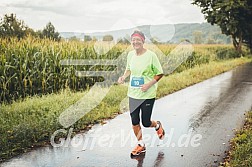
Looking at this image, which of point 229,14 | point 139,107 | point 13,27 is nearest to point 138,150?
point 139,107

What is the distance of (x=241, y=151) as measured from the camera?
469 centimetres

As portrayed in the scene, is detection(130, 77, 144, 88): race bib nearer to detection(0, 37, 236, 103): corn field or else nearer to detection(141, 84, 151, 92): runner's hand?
detection(141, 84, 151, 92): runner's hand

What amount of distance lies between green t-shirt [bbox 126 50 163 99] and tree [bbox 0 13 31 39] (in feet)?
22.2

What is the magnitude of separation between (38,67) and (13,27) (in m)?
3.86

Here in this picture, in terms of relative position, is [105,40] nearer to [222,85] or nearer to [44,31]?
[44,31]

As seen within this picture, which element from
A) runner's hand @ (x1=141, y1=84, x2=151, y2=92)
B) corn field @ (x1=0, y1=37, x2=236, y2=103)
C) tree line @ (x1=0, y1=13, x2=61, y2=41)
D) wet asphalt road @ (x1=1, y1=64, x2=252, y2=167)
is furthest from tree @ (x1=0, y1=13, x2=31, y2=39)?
runner's hand @ (x1=141, y1=84, x2=151, y2=92)

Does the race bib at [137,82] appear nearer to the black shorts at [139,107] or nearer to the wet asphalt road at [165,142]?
the black shorts at [139,107]

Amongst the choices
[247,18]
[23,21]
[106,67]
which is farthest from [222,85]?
[247,18]

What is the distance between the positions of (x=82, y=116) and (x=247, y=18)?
98.4 feet

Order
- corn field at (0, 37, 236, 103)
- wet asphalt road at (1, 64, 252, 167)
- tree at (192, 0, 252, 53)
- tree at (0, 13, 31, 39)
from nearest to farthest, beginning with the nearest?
wet asphalt road at (1, 64, 252, 167), corn field at (0, 37, 236, 103), tree at (0, 13, 31, 39), tree at (192, 0, 252, 53)

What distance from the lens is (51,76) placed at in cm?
928

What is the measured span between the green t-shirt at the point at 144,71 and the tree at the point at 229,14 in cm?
2650

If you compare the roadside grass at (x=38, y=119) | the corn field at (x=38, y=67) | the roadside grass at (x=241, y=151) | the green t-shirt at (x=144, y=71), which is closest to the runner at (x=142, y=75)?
the green t-shirt at (x=144, y=71)

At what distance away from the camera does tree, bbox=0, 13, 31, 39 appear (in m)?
10.8
